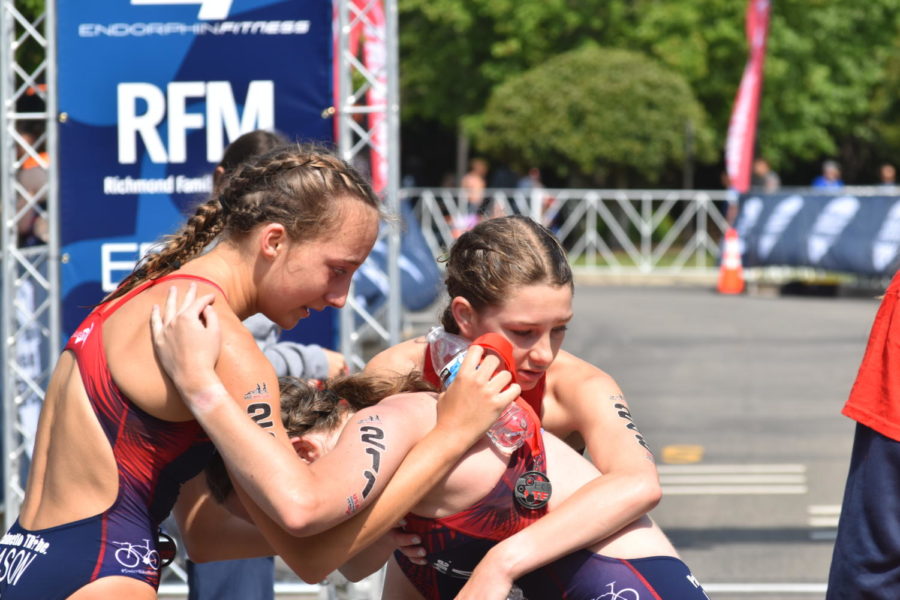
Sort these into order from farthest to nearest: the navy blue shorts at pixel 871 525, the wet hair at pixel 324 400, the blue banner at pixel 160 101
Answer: the blue banner at pixel 160 101
the wet hair at pixel 324 400
the navy blue shorts at pixel 871 525

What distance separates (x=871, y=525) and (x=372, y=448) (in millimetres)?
974

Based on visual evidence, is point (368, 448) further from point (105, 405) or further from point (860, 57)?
point (860, 57)

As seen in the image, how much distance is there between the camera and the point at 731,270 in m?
21.0

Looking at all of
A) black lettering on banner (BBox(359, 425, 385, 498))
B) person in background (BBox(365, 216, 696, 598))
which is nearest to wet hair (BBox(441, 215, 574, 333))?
person in background (BBox(365, 216, 696, 598))

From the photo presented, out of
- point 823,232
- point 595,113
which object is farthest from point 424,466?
point 595,113

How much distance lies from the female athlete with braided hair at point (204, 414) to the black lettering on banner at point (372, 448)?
53mm

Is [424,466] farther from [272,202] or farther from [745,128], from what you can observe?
[745,128]

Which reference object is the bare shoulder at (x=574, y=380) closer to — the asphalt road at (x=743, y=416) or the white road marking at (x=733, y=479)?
the asphalt road at (x=743, y=416)

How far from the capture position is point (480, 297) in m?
2.85

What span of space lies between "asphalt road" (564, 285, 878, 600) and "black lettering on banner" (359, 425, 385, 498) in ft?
12.5

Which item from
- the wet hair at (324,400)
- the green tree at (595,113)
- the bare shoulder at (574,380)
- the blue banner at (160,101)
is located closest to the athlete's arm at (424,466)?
the wet hair at (324,400)

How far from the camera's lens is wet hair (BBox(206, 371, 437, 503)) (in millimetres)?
2834

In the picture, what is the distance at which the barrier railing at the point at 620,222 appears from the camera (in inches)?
966

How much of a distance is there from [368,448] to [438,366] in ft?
1.30
